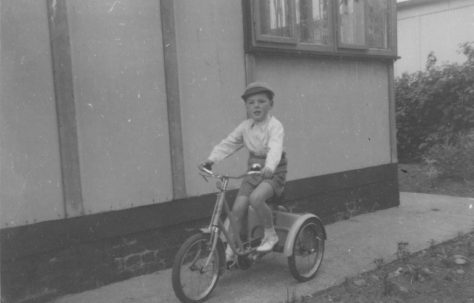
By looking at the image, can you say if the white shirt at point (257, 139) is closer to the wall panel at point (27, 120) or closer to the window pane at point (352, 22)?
the wall panel at point (27, 120)

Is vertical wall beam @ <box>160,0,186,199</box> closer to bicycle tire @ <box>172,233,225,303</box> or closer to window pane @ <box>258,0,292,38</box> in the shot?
bicycle tire @ <box>172,233,225,303</box>

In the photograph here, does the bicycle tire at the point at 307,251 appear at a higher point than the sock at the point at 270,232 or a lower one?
lower

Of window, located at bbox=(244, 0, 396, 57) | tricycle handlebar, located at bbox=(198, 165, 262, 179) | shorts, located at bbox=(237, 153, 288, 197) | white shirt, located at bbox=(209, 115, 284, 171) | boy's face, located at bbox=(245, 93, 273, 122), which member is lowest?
shorts, located at bbox=(237, 153, 288, 197)

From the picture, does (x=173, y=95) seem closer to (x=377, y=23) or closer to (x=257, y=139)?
(x=257, y=139)

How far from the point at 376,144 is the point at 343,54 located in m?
1.52

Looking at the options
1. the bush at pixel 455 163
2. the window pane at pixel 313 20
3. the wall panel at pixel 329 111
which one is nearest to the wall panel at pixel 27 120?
the wall panel at pixel 329 111

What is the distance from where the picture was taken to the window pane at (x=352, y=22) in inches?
255

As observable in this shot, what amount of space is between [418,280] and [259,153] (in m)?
1.80

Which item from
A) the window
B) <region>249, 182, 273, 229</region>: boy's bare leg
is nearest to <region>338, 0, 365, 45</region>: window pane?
the window

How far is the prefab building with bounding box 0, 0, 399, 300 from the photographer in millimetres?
3738

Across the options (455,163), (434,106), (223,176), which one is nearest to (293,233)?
(223,176)

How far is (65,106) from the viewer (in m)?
3.92

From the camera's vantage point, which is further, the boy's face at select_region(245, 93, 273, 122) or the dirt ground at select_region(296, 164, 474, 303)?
the boy's face at select_region(245, 93, 273, 122)

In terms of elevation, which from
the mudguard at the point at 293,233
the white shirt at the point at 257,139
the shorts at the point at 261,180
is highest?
the white shirt at the point at 257,139
